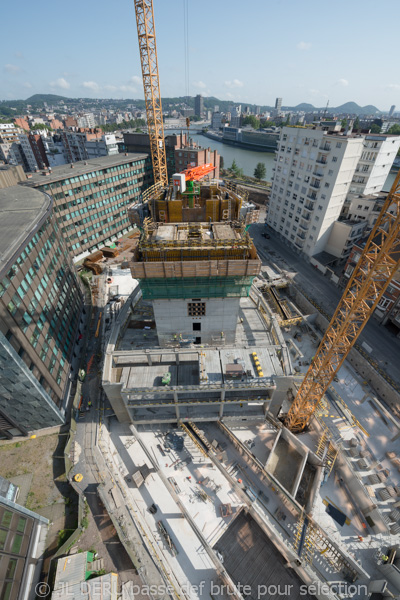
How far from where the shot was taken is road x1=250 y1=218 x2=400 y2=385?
1935 inches

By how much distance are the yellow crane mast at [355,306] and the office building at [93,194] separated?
2415 inches

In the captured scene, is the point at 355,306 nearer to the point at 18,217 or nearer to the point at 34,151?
the point at 18,217

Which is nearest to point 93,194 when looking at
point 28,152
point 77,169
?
point 77,169

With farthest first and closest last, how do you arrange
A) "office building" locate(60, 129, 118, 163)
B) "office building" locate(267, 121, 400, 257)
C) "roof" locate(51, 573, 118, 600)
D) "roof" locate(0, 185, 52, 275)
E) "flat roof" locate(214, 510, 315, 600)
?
1. "office building" locate(60, 129, 118, 163)
2. "office building" locate(267, 121, 400, 257)
3. "roof" locate(0, 185, 52, 275)
4. "flat roof" locate(214, 510, 315, 600)
5. "roof" locate(51, 573, 118, 600)

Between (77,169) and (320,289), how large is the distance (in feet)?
245

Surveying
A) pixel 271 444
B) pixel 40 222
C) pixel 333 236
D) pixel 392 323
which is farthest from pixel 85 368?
pixel 333 236

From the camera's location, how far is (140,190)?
9719 cm

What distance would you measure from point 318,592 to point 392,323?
46.3 meters

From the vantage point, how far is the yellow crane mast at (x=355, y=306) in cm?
2461

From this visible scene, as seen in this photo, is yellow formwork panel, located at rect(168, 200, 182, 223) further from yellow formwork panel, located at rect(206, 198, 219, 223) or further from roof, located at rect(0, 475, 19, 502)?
roof, located at rect(0, 475, 19, 502)

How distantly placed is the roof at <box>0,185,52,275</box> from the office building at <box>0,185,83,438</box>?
10 cm

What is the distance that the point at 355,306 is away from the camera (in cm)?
2939

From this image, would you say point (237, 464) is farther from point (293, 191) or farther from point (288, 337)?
point (293, 191)

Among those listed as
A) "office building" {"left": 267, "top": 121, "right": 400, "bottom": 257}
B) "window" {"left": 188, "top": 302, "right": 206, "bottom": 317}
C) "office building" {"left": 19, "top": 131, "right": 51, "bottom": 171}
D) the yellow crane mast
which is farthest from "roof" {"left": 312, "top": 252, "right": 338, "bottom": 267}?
"office building" {"left": 19, "top": 131, "right": 51, "bottom": 171}
